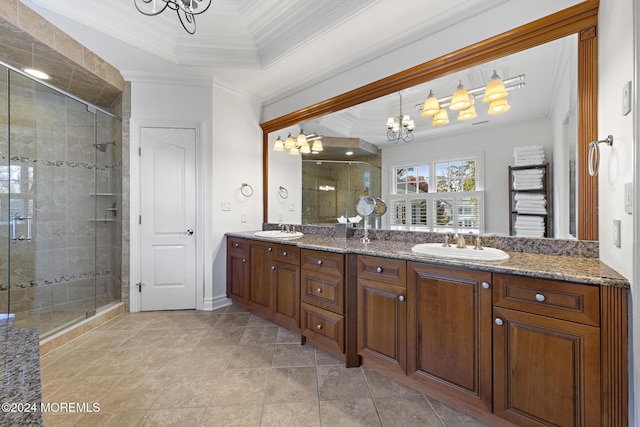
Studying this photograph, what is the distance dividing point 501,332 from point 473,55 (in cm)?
181

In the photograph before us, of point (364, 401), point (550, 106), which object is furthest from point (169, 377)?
point (550, 106)

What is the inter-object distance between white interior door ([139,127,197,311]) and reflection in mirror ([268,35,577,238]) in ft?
5.81

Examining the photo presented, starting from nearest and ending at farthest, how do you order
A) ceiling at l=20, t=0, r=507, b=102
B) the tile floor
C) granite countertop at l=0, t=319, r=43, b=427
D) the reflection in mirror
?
granite countertop at l=0, t=319, r=43, b=427 < the tile floor < the reflection in mirror < ceiling at l=20, t=0, r=507, b=102

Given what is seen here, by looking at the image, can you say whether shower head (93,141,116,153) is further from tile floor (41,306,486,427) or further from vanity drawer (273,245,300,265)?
vanity drawer (273,245,300,265)

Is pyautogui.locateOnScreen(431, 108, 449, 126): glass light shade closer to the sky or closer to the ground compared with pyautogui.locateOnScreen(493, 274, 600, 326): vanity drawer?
closer to the sky

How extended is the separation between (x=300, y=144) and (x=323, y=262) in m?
1.65

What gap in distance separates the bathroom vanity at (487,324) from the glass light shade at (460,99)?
0.99 m

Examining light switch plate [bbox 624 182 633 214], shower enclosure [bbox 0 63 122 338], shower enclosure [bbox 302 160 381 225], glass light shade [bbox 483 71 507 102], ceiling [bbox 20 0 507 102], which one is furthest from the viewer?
shower enclosure [bbox 0 63 122 338]

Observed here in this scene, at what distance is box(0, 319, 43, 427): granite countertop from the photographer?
1.43 ft

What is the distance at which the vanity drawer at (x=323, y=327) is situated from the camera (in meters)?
1.95

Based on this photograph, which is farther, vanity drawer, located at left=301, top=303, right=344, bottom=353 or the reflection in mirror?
vanity drawer, located at left=301, top=303, right=344, bottom=353

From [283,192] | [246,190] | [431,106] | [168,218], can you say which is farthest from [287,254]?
[431,106]

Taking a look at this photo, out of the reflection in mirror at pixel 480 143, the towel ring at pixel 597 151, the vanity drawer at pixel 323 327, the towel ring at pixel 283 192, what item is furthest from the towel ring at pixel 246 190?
the towel ring at pixel 597 151

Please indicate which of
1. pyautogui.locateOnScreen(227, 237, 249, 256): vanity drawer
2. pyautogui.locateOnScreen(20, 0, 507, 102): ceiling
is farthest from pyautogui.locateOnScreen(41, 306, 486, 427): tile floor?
pyautogui.locateOnScreen(20, 0, 507, 102): ceiling
